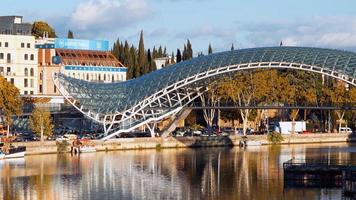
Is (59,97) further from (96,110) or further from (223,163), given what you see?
(223,163)

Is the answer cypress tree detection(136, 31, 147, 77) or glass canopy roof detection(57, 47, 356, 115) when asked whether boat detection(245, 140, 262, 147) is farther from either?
cypress tree detection(136, 31, 147, 77)

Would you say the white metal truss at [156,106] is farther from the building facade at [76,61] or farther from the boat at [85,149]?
the building facade at [76,61]

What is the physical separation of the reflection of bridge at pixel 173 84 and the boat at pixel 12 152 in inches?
456

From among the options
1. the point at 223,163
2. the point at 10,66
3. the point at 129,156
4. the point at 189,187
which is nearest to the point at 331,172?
the point at 189,187

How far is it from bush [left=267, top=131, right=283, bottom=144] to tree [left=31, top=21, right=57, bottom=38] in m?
51.1

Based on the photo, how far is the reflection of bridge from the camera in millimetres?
97875

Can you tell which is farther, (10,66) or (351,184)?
(10,66)

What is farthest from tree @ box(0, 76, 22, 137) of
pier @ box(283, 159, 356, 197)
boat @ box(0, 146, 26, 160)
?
pier @ box(283, 159, 356, 197)

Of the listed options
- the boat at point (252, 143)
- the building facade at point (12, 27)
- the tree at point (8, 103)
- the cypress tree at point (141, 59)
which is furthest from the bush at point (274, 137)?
the building facade at point (12, 27)

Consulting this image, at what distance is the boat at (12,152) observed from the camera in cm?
9479

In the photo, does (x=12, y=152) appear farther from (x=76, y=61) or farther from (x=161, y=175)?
(x=76, y=61)

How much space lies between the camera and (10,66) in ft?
450

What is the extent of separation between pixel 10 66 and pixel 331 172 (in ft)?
227

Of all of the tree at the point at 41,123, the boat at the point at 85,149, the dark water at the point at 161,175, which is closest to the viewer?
the dark water at the point at 161,175
